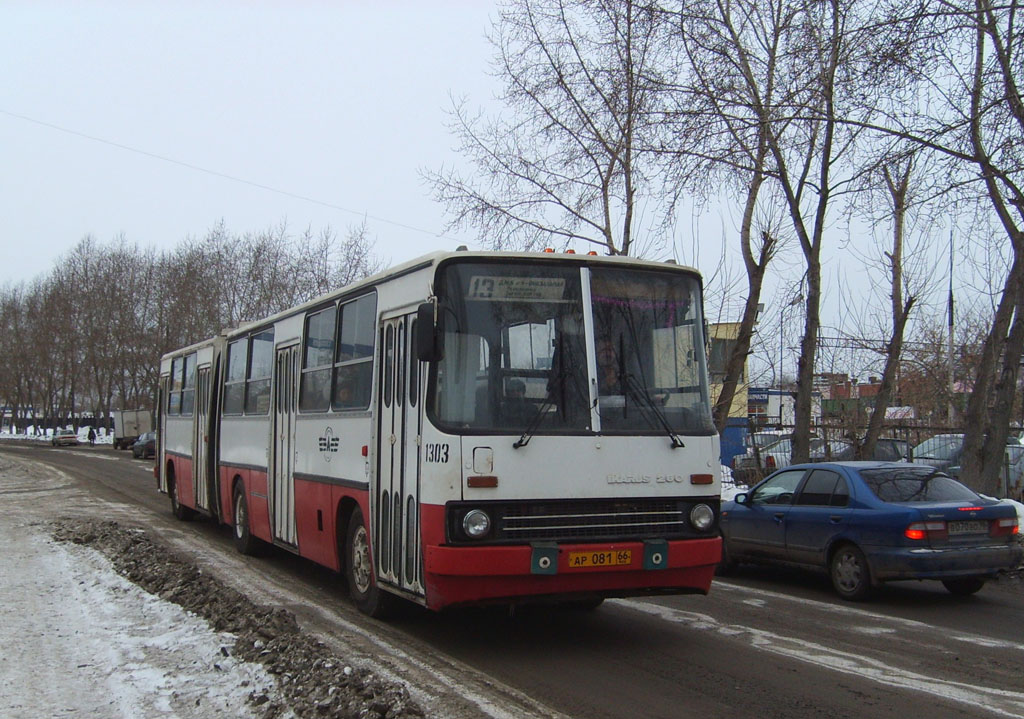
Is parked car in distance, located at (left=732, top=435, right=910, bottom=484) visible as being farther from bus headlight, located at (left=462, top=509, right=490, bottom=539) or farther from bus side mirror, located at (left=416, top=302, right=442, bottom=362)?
bus side mirror, located at (left=416, top=302, right=442, bottom=362)

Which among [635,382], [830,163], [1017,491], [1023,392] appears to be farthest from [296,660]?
[1023,392]

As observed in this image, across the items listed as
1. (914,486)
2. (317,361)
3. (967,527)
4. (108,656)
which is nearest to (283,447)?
(317,361)

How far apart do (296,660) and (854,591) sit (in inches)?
251

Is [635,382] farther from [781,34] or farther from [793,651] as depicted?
[781,34]

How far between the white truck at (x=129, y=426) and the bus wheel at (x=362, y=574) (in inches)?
2498

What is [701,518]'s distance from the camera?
796 centimetres

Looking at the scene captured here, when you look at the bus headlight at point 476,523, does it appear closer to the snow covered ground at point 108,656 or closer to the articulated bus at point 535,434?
the articulated bus at point 535,434

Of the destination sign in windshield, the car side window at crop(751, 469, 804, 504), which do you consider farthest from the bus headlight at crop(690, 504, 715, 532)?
the car side window at crop(751, 469, 804, 504)

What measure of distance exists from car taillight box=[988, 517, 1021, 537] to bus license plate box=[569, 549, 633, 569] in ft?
16.2

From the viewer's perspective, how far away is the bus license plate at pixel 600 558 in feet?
24.2

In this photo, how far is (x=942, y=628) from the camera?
9062 mm

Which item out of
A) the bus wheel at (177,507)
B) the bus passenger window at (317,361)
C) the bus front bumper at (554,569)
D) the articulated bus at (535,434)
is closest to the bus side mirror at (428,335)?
the articulated bus at (535,434)

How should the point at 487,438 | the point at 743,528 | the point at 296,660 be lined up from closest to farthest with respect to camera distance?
the point at 296,660 < the point at 487,438 < the point at 743,528

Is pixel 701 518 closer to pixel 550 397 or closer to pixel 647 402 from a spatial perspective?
pixel 647 402
